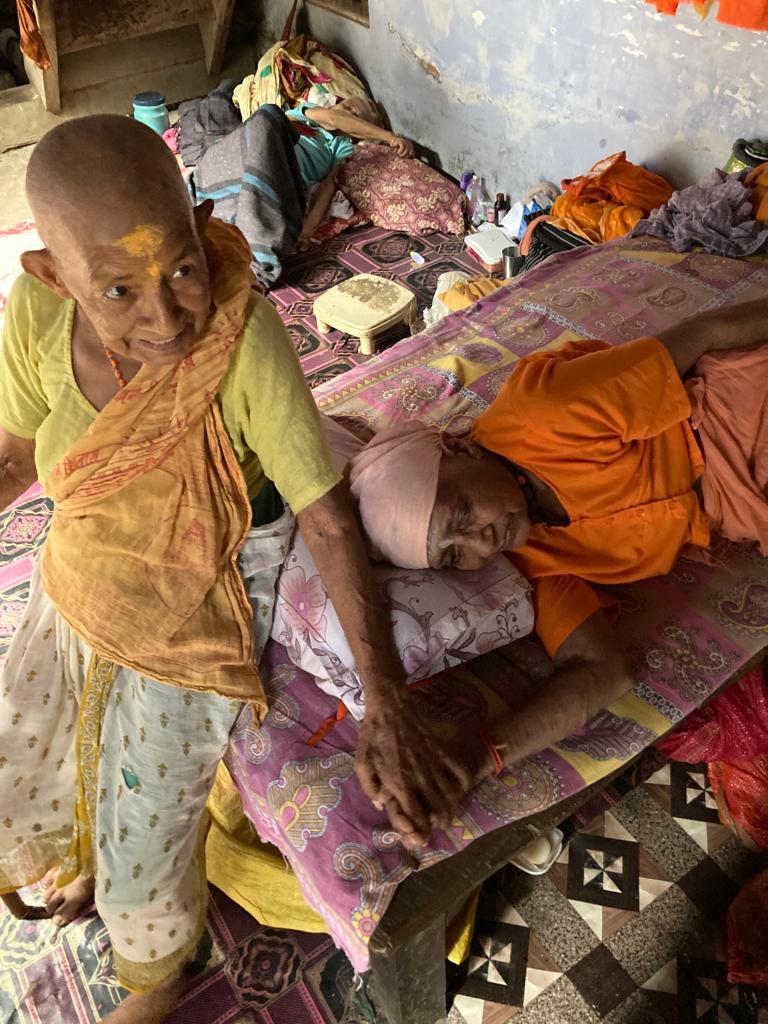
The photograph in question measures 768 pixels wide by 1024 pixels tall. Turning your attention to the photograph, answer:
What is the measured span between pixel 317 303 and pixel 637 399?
2.30 m

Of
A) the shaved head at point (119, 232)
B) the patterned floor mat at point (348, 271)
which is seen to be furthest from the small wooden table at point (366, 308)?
the shaved head at point (119, 232)

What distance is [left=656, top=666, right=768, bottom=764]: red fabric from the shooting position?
77.1 inches

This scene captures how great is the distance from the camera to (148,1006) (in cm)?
163

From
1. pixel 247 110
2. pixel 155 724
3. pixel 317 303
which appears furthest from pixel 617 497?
pixel 247 110

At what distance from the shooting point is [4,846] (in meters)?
1.61

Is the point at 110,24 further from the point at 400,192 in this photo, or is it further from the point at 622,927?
the point at 622,927

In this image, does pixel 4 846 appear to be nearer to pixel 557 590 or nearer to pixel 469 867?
pixel 469 867

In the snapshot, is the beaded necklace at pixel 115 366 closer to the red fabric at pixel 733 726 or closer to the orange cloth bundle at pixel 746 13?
the red fabric at pixel 733 726

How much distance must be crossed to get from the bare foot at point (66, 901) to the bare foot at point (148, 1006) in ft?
1.00

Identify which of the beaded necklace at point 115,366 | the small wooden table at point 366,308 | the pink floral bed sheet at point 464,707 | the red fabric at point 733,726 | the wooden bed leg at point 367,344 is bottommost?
the red fabric at point 733,726

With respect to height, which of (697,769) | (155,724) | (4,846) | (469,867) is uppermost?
(155,724)

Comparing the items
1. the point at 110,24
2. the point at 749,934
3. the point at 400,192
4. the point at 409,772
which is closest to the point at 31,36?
the point at 110,24

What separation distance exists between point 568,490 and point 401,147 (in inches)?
151

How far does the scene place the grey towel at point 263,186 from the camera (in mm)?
4078
